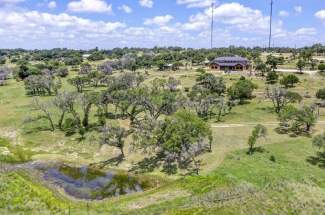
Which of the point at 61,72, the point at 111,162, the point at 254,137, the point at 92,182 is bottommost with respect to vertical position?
the point at 92,182

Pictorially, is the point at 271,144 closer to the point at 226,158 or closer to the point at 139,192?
the point at 226,158

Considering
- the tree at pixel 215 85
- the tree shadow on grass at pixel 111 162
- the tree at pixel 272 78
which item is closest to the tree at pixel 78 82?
the tree at pixel 215 85

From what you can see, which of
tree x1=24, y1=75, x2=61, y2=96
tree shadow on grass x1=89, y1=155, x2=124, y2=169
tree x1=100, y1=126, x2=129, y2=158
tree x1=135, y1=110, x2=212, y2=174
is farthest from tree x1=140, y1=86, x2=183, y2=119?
tree x1=24, y1=75, x2=61, y2=96

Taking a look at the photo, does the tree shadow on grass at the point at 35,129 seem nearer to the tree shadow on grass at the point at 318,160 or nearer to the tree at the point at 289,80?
the tree shadow on grass at the point at 318,160

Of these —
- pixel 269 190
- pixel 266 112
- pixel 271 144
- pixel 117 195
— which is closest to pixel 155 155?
pixel 117 195

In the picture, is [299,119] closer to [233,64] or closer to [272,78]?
[272,78]

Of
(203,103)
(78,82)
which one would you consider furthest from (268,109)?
(78,82)
